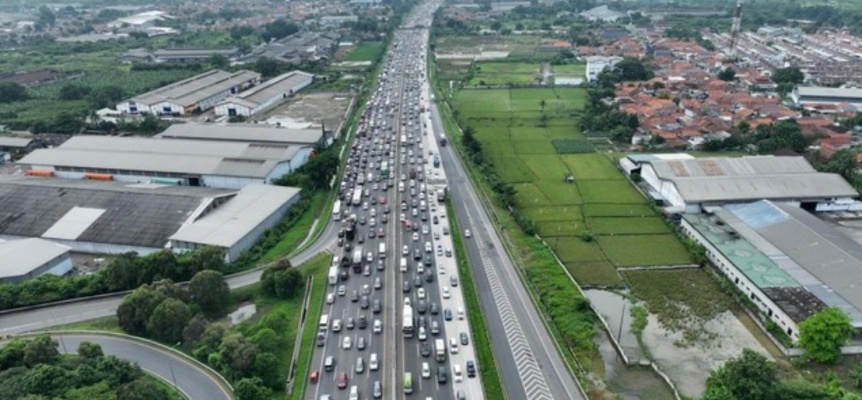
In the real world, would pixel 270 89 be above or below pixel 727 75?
above

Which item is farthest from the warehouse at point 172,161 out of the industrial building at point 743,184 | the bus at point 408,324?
the industrial building at point 743,184

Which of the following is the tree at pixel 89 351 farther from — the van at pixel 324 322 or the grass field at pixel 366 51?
the grass field at pixel 366 51

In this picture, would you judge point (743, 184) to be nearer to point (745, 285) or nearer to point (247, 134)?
point (745, 285)

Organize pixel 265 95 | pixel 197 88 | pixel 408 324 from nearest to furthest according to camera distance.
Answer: pixel 408 324, pixel 265 95, pixel 197 88

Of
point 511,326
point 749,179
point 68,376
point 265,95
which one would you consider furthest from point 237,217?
point 265,95

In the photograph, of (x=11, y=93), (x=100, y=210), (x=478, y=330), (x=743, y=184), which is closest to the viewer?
(x=478, y=330)

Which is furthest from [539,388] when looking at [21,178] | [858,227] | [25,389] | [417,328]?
[21,178]

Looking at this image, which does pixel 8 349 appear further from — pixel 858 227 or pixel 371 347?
pixel 858 227

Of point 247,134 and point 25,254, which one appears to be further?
point 247,134
